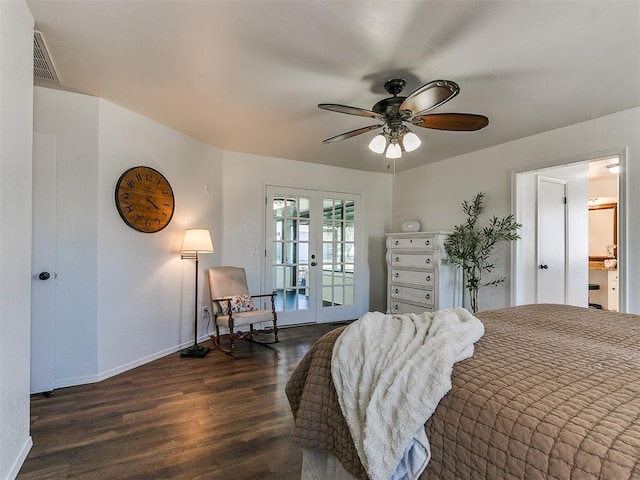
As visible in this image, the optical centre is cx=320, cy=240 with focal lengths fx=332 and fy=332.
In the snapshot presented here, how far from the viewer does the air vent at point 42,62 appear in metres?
1.92

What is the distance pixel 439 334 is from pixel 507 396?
0.31 m

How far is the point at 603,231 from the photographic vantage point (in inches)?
212

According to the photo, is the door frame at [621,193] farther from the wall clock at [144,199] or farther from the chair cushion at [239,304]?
the wall clock at [144,199]

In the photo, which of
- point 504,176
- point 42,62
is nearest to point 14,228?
point 42,62

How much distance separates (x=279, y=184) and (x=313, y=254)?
1097mm

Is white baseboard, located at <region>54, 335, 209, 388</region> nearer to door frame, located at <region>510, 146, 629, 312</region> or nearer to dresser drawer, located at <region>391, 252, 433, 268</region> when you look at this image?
dresser drawer, located at <region>391, 252, 433, 268</region>

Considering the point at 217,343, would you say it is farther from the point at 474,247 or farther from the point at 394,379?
the point at 474,247

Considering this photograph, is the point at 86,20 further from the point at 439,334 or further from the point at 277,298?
the point at 277,298

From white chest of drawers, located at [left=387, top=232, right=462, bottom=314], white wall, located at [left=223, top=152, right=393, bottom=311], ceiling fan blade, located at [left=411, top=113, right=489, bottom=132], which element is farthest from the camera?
white wall, located at [left=223, top=152, right=393, bottom=311]

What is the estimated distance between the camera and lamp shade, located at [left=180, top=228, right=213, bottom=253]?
3377mm

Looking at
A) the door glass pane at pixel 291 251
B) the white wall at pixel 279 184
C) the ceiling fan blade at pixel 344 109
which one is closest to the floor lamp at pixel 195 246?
the white wall at pixel 279 184

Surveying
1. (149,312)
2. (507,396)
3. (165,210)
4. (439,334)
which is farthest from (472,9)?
(149,312)

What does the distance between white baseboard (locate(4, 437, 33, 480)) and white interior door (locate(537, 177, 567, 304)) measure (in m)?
4.62

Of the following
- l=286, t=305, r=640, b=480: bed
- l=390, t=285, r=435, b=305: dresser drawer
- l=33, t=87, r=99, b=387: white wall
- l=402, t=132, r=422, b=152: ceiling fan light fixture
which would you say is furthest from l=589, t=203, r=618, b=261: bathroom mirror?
l=33, t=87, r=99, b=387: white wall
